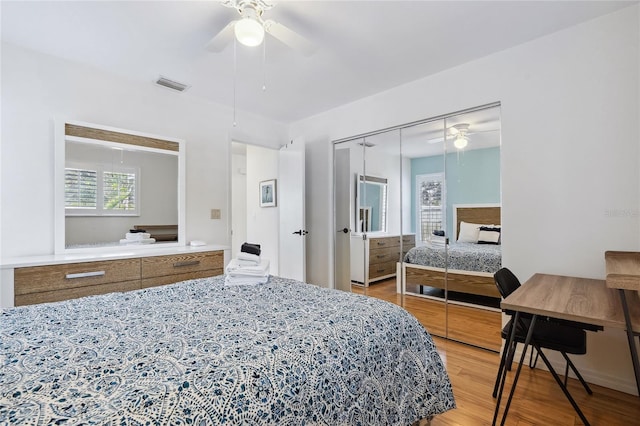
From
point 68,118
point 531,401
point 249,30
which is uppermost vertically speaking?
point 249,30

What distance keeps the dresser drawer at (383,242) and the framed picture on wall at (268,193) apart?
5.27 feet

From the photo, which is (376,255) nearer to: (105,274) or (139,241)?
(139,241)

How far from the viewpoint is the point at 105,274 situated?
2418 mm

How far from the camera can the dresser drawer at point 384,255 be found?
3399 millimetres

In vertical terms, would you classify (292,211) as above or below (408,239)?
above

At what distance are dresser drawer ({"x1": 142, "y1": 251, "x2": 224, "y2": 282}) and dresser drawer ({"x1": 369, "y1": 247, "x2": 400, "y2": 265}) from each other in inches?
68.1

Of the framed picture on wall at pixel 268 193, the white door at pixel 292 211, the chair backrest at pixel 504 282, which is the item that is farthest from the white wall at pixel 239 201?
the chair backrest at pixel 504 282

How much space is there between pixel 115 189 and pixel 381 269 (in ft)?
9.55

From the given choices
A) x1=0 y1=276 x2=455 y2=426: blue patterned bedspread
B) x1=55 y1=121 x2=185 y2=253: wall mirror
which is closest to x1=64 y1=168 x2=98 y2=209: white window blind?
x1=55 y1=121 x2=185 y2=253: wall mirror

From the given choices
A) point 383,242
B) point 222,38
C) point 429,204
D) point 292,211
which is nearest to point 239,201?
point 292,211

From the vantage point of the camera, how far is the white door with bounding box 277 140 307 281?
154 inches

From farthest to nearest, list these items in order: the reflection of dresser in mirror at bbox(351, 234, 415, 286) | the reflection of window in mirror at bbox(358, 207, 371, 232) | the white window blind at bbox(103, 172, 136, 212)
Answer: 1. the reflection of window in mirror at bbox(358, 207, 371, 232)
2. the reflection of dresser in mirror at bbox(351, 234, 415, 286)
3. the white window blind at bbox(103, 172, 136, 212)

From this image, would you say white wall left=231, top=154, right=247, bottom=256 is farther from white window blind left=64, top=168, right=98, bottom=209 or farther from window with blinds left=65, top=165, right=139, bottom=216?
white window blind left=64, top=168, right=98, bottom=209

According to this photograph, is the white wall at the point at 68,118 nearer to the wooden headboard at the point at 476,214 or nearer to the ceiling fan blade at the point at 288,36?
the ceiling fan blade at the point at 288,36
